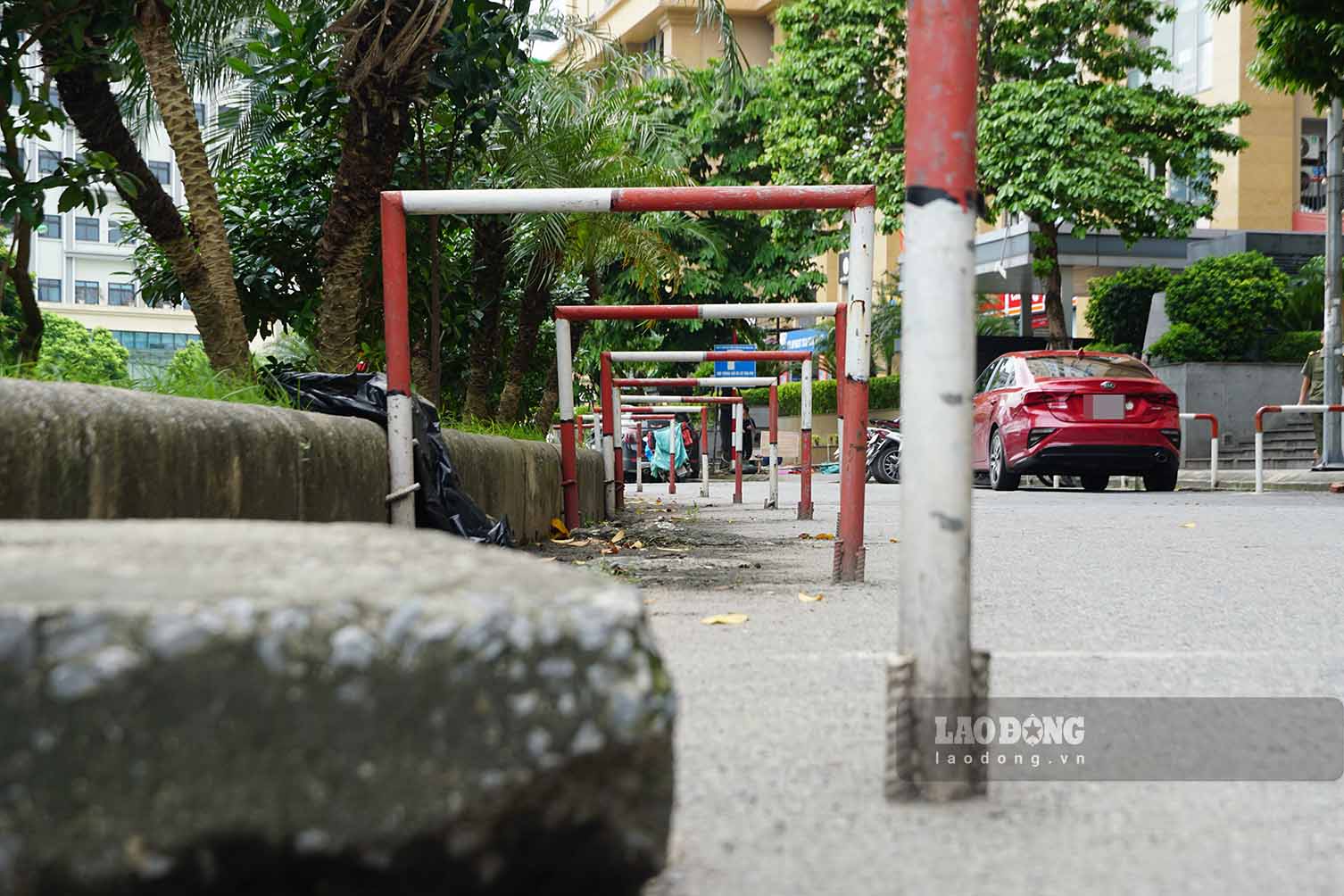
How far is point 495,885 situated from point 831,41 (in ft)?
83.6

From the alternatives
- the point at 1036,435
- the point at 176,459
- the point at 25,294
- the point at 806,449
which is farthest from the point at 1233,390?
the point at 176,459

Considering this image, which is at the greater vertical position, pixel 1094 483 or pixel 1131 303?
pixel 1131 303

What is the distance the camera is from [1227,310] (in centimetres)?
2572

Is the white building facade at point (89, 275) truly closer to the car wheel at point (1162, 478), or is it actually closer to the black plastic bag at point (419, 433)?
the car wheel at point (1162, 478)

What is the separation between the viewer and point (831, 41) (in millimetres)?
25734

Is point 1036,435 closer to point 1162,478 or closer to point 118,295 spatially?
point 1162,478

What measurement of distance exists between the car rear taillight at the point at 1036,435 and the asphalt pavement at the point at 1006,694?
7.49 m

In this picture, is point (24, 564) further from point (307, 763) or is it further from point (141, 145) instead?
point (141, 145)

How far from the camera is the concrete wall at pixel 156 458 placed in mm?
2602

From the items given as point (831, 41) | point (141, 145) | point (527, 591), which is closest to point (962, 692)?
point (527, 591)

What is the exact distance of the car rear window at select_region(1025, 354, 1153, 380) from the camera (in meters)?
15.3

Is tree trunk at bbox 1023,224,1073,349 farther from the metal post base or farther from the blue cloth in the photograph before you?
the metal post base

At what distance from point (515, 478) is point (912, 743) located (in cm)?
576

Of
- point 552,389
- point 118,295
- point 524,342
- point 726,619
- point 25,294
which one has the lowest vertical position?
point 726,619
